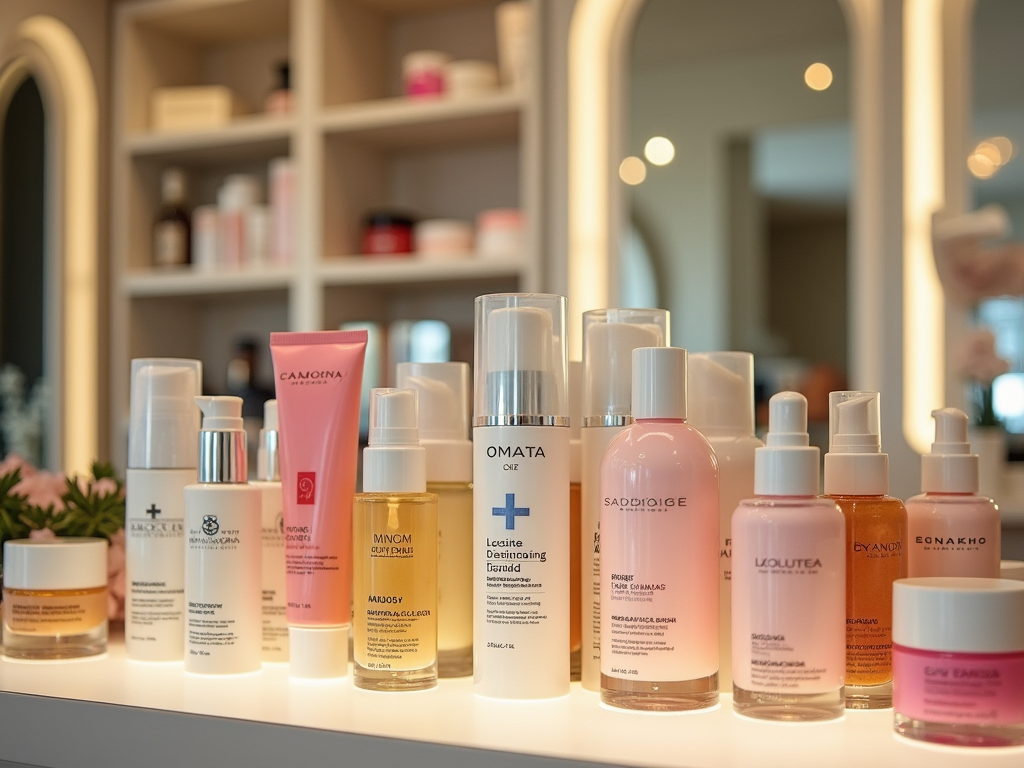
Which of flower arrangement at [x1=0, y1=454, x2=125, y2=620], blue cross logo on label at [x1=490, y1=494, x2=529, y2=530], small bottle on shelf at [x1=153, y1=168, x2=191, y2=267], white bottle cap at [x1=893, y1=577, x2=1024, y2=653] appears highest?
small bottle on shelf at [x1=153, y1=168, x2=191, y2=267]

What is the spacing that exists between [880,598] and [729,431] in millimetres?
113

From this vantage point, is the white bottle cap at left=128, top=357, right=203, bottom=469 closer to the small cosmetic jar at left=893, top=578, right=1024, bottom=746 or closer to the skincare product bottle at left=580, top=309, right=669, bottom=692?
the skincare product bottle at left=580, top=309, right=669, bottom=692

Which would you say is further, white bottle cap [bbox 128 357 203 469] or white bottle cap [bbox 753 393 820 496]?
white bottle cap [bbox 128 357 203 469]

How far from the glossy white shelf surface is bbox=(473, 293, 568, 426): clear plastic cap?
0.14m

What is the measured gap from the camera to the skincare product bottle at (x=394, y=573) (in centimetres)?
56

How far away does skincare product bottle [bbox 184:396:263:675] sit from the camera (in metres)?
0.61

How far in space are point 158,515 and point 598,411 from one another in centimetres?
28

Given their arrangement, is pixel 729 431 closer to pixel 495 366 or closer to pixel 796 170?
pixel 495 366

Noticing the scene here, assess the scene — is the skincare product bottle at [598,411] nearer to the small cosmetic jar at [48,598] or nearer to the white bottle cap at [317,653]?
the white bottle cap at [317,653]

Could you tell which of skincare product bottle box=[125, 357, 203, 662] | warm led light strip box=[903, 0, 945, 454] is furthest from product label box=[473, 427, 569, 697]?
warm led light strip box=[903, 0, 945, 454]

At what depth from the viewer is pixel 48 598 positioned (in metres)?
0.65

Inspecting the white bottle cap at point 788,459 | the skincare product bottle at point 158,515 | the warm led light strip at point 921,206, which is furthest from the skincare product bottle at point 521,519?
the warm led light strip at point 921,206

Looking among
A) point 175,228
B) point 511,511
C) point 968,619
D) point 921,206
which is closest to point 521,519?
point 511,511

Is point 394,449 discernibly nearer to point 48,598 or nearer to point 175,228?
point 48,598
